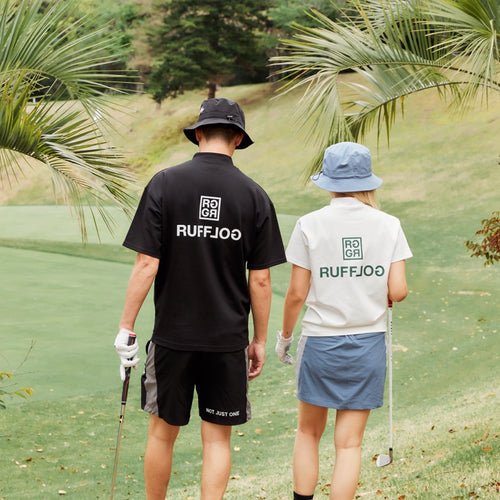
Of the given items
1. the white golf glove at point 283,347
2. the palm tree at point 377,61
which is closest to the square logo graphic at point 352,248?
the white golf glove at point 283,347

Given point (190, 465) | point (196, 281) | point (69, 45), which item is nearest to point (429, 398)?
point (190, 465)

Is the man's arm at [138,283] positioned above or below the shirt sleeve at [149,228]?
below

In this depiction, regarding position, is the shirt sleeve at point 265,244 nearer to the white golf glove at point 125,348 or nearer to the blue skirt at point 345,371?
the blue skirt at point 345,371

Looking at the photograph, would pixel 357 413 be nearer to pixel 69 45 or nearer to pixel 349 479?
pixel 349 479

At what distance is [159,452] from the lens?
358cm

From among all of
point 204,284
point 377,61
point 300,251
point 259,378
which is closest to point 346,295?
point 300,251

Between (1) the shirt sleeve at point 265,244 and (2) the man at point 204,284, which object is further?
(1) the shirt sleeve at point 265,244

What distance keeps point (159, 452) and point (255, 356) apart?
60 centimetres

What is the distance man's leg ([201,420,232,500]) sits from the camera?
3.50m

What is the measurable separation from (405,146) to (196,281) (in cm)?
2649

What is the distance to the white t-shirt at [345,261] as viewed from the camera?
3545 millimetres

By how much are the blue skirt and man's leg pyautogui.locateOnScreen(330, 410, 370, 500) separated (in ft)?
0.24

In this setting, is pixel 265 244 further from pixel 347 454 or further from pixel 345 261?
pixel 347 454

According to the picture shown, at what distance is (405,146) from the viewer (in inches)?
1140
